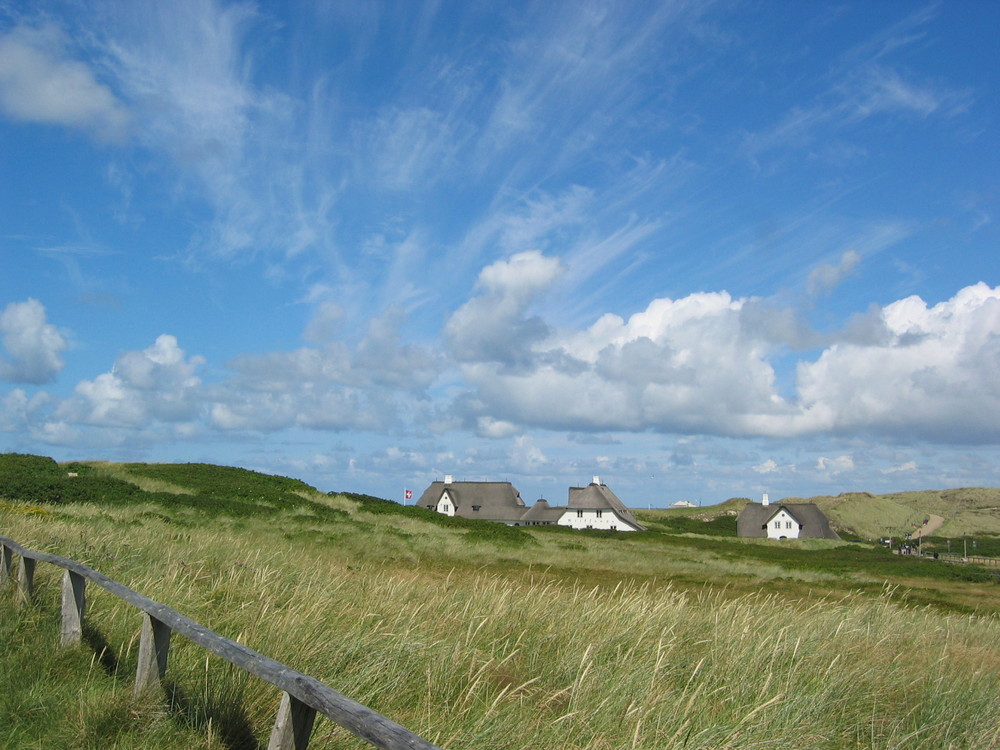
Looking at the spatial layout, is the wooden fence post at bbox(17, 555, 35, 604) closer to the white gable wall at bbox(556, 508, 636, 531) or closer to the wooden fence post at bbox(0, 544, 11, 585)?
the wooden fence post at bbox(0, 544, 11, 585)

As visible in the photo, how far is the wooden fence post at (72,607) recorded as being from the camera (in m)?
6.36

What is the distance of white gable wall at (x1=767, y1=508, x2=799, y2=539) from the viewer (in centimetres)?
→ 8906

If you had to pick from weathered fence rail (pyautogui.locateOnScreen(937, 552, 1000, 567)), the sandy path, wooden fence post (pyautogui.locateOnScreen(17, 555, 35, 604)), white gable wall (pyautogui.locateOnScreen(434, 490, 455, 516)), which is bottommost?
weathered fence rail (pyautogui.locateOnScreen(937, 552, 1000, 567))

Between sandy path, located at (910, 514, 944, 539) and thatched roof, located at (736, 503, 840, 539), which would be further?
sandy path, located at (910, 514, 944, 539)

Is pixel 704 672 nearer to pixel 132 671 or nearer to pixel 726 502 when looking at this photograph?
pixel 132 671

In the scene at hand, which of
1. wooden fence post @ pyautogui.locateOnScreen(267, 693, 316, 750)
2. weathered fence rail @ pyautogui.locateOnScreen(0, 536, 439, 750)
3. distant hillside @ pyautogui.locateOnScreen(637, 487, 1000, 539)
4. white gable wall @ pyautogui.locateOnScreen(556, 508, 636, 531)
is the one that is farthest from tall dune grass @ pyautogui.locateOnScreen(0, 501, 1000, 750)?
distant hillside @ pyautogui.locateOnScreen(637, 487, 1000, 539)

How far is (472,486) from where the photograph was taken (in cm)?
9350

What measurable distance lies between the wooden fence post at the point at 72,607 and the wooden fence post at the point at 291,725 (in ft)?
11.5

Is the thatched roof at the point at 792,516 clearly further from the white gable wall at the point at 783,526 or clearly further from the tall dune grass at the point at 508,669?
the tall dune grass at the point at 508,669

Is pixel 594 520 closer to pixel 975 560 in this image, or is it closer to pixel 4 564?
pixel 975 560

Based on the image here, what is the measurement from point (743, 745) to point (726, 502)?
144 metres

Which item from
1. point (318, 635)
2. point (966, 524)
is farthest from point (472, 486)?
point (318, 635)

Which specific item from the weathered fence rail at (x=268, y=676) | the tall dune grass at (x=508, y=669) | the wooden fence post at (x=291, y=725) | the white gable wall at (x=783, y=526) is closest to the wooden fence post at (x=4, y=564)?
the tall dune grass at (x=508, y=669)

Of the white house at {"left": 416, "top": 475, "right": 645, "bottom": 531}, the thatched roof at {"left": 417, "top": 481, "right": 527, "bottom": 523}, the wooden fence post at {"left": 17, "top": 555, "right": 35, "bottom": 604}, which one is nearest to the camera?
the wooden fence post at {"left": 17, "top": 555, "right": 35, "bottom": 604}
